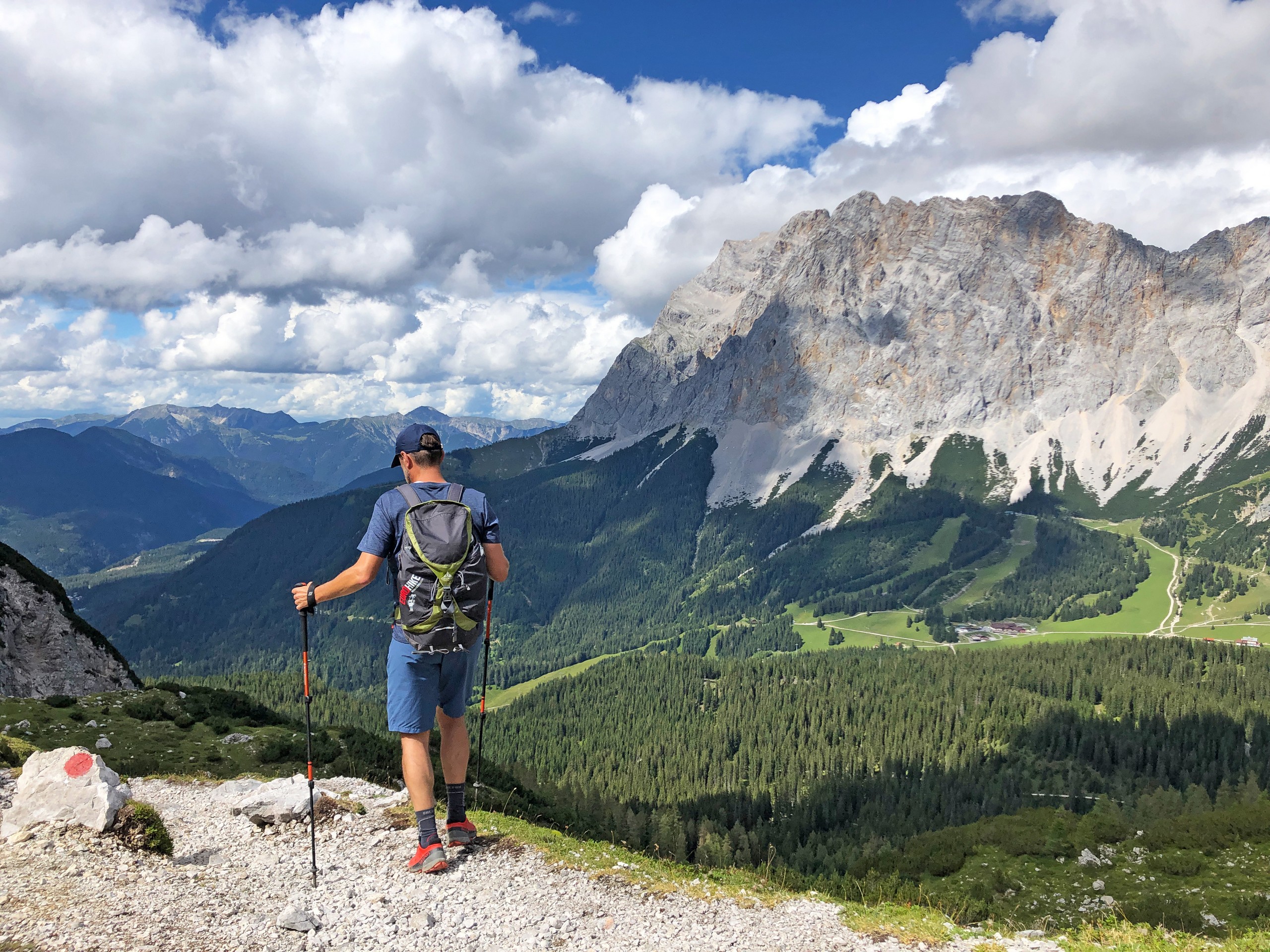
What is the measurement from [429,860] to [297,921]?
211 centimetres

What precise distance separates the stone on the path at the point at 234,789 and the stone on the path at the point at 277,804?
1.17m

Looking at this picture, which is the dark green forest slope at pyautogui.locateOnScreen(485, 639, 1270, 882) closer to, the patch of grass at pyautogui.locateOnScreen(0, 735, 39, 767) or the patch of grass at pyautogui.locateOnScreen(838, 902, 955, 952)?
the patch of grass at pyautogui.locateOnScreen(0, 735, 39, 767)

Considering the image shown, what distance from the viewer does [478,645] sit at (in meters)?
11.8

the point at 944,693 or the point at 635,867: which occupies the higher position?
the point at 635,867

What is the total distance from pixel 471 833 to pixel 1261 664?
16751cm

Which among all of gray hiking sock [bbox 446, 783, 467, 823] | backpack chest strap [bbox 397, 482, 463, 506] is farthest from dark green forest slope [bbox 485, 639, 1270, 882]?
backpack chest strap [bbox 397, 482, 463, 506]

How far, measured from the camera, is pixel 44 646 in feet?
152

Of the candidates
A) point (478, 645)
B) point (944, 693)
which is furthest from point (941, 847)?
point (944, 693)

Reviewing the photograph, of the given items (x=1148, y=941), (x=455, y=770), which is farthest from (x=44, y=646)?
(x=1148, y=941)

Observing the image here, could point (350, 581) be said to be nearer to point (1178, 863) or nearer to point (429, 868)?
point (429, 868)

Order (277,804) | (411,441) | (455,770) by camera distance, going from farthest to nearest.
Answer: (277,804)
(455,770)
(411,441)

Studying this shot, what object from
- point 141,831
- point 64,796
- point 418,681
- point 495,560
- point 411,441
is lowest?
point 141,831

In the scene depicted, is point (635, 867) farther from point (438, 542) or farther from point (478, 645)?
point (438, 542)

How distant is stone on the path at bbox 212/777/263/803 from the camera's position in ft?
50.5
